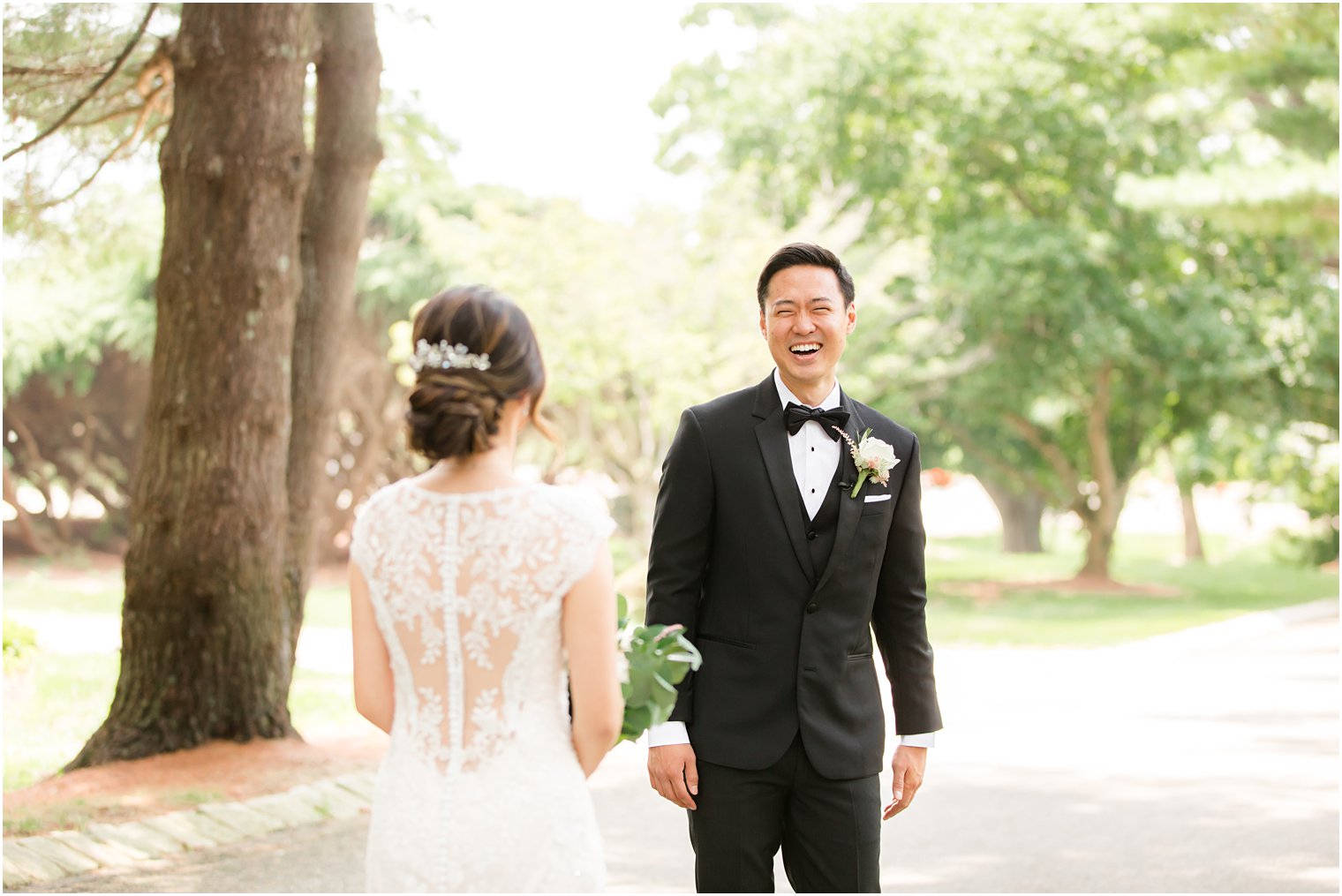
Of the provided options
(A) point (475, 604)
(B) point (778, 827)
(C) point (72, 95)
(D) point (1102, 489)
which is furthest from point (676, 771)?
(D) point (1102, 489)

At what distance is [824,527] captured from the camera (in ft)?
11.4

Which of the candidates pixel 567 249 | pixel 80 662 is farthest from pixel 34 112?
pixel 567 249

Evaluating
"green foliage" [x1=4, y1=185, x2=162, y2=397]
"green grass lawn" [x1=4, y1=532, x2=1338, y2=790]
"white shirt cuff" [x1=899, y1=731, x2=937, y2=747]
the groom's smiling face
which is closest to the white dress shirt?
"white shirt cuff" [x1=899, y1=731, x2=937, y2=747]

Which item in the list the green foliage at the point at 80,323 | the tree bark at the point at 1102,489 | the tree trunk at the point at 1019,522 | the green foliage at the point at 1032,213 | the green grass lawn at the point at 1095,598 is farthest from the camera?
the tree trunk at the point at 1019,522

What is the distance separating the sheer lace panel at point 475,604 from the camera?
2.55 meters

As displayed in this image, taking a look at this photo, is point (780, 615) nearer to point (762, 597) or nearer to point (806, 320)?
point (762, 597)

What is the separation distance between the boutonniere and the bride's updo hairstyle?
1.11 m

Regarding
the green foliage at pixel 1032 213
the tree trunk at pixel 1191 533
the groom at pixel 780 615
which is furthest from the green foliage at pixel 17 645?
the tree trunk at pixel 1191 533

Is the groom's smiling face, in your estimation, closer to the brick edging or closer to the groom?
the groom

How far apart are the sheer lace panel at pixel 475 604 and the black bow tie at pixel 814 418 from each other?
1.04 metres

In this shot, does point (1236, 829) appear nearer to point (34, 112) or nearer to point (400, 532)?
point (400, 532)

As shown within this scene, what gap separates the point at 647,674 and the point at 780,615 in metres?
0.65

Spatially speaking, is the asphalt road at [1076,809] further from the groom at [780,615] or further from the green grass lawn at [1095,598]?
the green grass lawn at [1095,598]

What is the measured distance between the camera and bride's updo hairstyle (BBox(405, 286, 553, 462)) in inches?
99.6
